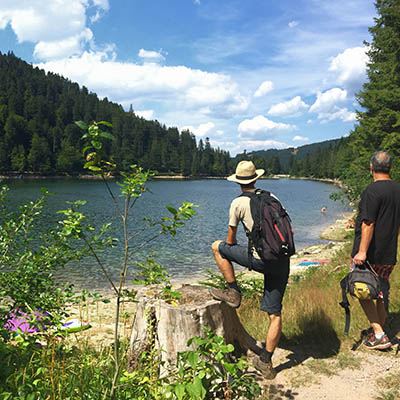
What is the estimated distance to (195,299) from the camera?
4.59 meters

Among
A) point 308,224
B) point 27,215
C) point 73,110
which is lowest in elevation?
Result: point 308,224

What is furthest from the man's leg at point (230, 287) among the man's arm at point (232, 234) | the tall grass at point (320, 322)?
the tall grass at point (320, 322)

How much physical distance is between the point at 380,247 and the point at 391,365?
4.65 ft

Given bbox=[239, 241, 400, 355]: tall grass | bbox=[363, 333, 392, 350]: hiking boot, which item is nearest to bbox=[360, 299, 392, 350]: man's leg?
bbox=[363, 333, 392, 350]: hiking boot

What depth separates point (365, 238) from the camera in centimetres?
435

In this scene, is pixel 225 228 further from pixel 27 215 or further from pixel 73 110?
pixel 73 110

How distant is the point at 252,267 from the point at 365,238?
1.46m

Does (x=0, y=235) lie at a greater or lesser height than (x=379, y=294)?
greater

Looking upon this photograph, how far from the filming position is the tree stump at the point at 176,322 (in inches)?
158

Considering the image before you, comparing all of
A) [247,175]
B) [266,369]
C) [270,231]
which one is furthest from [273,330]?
[247,175]

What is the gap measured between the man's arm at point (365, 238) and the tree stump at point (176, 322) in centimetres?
177

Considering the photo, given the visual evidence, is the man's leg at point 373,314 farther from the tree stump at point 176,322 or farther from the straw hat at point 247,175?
the straw hat at point 247,175

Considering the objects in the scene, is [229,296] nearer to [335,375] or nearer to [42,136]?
[335,375]

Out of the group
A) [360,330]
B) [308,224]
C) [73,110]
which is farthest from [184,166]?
[360,330]
